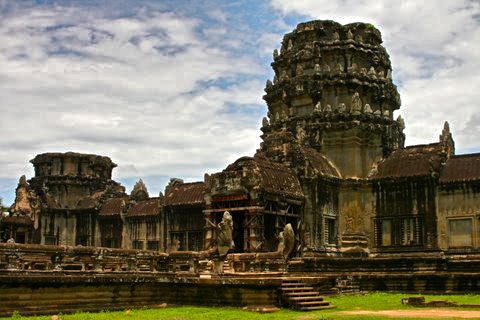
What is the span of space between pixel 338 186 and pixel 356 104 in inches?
232

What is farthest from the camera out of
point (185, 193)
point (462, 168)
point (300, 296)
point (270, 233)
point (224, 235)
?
point (185, 193)

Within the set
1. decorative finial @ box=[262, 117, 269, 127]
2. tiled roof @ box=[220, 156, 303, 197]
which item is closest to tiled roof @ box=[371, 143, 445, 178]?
tiled roof @ box=[220, 156, 303, 197]

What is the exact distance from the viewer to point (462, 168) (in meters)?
41.6

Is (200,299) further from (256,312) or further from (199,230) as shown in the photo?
(199,230)

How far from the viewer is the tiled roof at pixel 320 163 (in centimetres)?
4159

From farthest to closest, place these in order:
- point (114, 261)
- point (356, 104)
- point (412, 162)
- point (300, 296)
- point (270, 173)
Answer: point (356, 104)
point (412, 162)
point (270, 173)
point (114, 261)
point (300, 296)

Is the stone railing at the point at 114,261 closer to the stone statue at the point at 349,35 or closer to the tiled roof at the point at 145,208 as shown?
the stone statue at the point at 349,35

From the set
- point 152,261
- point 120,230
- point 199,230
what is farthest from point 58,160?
point 152,261

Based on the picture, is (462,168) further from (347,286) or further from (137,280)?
(137,280)

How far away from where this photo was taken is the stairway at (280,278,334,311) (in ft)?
82.8

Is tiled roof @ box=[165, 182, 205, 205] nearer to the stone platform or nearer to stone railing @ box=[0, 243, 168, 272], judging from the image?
the stone platform

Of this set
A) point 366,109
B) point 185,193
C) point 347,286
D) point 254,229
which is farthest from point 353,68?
point 185,193

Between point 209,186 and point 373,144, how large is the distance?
41.8ft

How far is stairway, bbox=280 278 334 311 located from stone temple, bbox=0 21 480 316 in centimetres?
476
